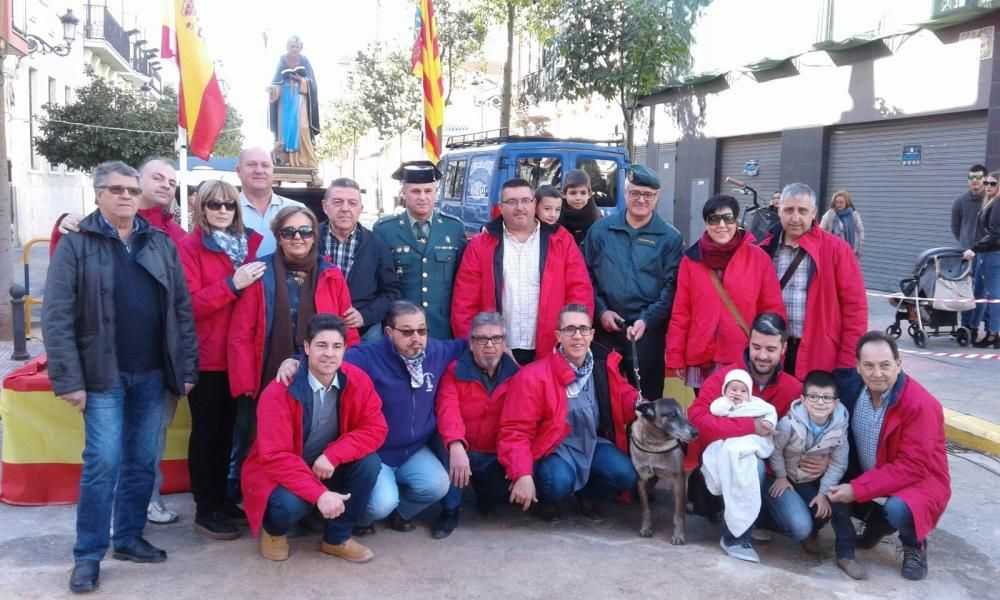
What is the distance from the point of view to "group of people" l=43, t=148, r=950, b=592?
Answer: 12.8ft

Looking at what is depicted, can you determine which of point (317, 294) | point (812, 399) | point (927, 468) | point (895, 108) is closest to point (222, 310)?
point (317, 294)

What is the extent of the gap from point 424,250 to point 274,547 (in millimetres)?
1924

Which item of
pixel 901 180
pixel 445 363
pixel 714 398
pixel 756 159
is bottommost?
Result: pixel 714 398

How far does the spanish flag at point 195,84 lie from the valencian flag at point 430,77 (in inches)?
126

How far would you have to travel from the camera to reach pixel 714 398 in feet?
14.9

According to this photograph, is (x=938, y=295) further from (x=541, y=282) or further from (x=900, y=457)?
(x=541, y=282)

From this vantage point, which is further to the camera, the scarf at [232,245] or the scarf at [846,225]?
the scarf at [846,225]

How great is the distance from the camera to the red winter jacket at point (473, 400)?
4.70 metres

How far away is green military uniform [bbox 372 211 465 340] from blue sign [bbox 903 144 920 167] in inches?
442

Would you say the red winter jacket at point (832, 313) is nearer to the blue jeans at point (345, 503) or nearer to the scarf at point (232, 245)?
the blue jeans at point (345, 503)

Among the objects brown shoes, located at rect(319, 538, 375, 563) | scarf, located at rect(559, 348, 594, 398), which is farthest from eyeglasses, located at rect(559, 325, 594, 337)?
brown shoes, located at rect(319, 538, 375, 563)

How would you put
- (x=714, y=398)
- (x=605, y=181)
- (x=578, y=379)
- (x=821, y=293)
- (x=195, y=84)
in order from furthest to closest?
(x=605, y=181) < (x=195, y=84) < (x=821, y=293) < (x=578, y=379) < (x=714, y=398)

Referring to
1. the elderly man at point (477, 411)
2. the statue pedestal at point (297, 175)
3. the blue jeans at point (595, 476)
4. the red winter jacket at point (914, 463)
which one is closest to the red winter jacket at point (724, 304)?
the blue jeans at point (595, 476)

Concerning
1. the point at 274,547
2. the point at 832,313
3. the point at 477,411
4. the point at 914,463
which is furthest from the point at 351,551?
the point at 832,313
